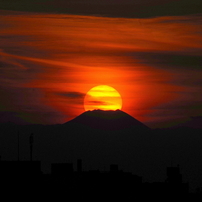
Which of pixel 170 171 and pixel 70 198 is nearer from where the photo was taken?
pixel 70 198

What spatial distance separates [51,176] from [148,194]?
1258 cm

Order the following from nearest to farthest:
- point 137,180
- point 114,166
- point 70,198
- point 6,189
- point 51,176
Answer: point 6,189
point 70,198
point 51,176
point 137,180
point 114,166

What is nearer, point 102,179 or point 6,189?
point 6,189

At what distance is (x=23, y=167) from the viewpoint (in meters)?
68.4

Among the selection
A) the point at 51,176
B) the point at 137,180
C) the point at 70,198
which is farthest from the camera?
the point at 137,180

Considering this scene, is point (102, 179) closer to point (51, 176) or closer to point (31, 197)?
point (51, 176)

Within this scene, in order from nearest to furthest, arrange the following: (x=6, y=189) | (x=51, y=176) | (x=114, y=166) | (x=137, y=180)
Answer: (x=6, y=189) < (x=51, y=176) < (x=137, y=180) < (x=114, y=166)

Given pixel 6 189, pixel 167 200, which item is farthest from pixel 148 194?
pixel 6 189

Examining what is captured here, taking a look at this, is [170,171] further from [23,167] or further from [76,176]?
[23,167]

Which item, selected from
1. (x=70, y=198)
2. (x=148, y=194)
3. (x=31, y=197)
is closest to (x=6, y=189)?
(x=31, y=197)

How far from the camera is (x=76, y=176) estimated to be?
8138cm

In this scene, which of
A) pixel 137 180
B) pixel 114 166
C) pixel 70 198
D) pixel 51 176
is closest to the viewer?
pixel 70 198

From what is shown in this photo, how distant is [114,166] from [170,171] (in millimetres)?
10548

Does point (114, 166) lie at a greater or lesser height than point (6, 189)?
greater
